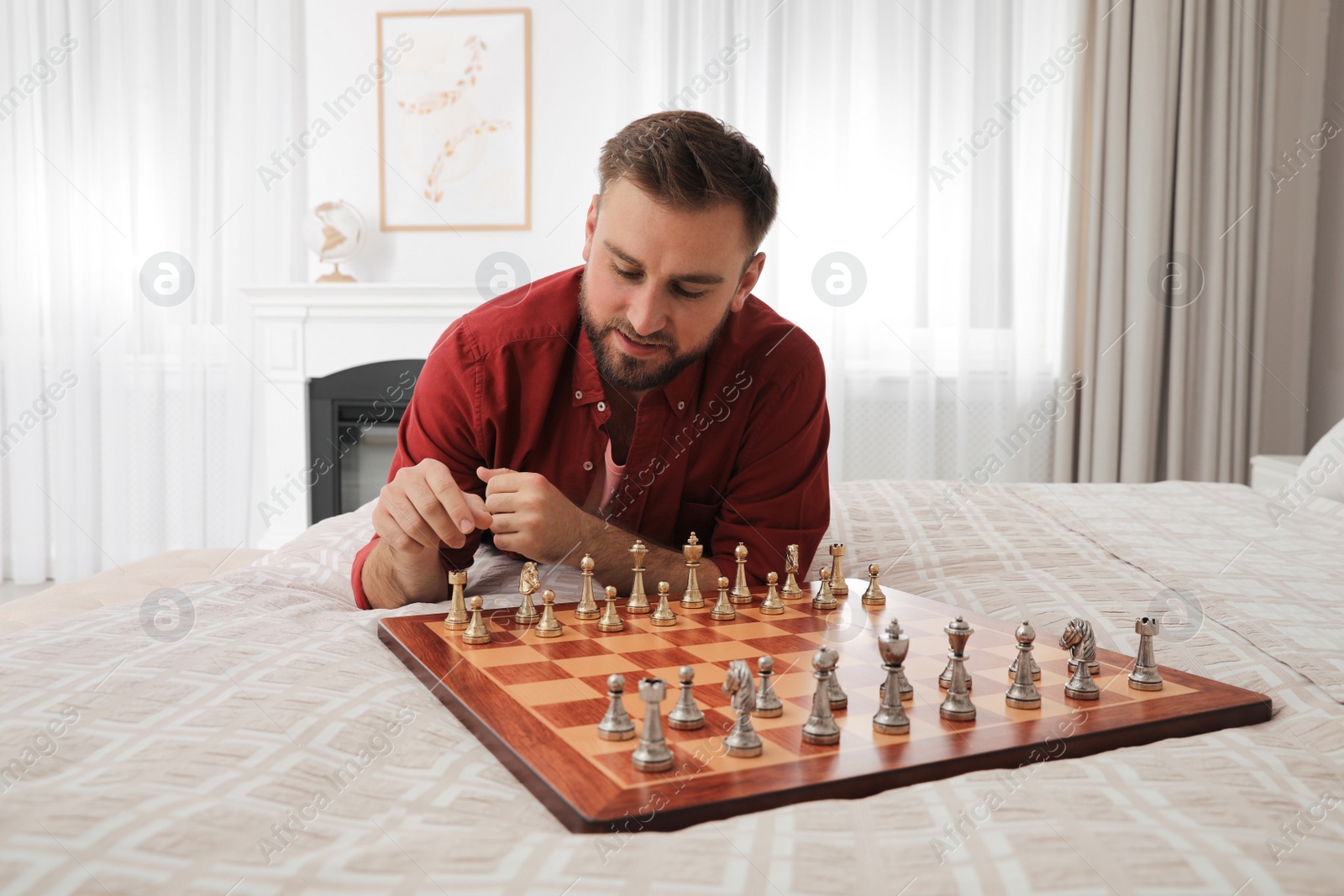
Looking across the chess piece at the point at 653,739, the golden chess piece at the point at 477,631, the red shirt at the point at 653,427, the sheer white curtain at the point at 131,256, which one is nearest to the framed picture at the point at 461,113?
the sheer white curtain at the point at 131,256

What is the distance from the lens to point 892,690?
3.35 feet

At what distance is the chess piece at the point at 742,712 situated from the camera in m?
0.91

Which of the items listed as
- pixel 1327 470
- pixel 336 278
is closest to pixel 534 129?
pixel 336 278

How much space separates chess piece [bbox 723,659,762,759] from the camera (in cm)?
91

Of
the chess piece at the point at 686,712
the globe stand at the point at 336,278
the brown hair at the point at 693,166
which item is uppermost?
the globe stand at the point at 336,278

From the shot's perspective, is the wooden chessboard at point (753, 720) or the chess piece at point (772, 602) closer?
the wooden chessboard at point (753, 720)

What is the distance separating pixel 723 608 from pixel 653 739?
0.64m

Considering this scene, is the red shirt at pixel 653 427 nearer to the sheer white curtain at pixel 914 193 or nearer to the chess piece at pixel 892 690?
the chess piece at pixel 892 690

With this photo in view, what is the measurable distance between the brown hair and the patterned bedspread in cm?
85

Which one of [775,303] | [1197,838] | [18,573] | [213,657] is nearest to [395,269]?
[775,303]

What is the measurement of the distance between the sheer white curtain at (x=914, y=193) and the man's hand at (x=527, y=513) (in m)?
3.12

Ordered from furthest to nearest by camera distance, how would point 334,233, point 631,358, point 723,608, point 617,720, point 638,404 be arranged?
point 334,233
point 638,404
point 631,358
point 723,608
point 617,720

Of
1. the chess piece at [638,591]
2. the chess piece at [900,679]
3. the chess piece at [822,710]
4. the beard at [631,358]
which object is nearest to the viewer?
the chess piece at [822,710]

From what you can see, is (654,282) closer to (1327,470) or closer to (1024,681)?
(1024,681)
